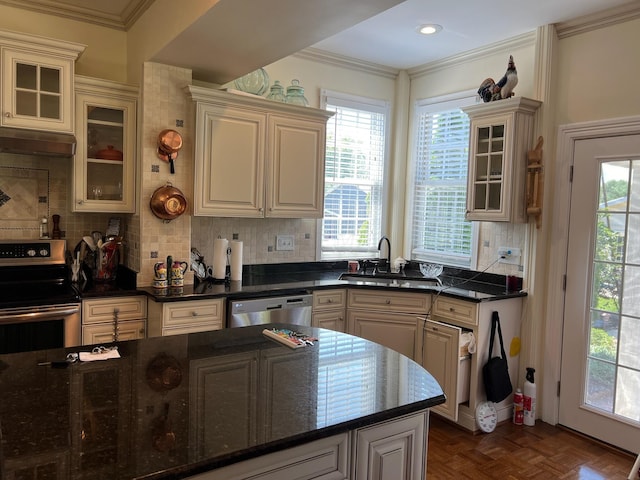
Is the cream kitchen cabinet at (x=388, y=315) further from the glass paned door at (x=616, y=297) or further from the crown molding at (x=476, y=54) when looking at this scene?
the crown molding at (x=476, y=54)

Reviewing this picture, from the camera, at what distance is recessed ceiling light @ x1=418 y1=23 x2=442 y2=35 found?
3.56 m

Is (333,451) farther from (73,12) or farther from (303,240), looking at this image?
(73,12)

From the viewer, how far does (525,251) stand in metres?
3.62

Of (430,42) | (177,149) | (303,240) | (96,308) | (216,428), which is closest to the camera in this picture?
(216,428)

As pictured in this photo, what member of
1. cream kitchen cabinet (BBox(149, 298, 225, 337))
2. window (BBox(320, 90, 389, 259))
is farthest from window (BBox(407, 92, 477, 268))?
cream kitchen cabinet (BBox(149, 298, 225, 337))

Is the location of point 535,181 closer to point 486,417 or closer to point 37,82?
point 486,417

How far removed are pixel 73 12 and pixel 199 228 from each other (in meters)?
1.74

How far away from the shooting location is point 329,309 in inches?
145

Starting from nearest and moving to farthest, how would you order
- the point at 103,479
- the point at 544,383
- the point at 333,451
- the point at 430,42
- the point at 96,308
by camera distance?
1. the point at 103,479
2. the point at 333,451
3. the point at 96,308
4. the point at 544,383
5. the point at 430,42

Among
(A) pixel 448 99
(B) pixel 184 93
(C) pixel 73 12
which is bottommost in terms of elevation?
(B) pixel 184 93

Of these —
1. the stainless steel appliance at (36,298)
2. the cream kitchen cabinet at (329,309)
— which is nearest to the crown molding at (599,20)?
the cream kitchen cabinet at (329,309)

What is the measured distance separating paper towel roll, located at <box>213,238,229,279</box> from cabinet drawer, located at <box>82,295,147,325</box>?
581 millimetres

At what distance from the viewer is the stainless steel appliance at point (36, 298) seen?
8.75ft

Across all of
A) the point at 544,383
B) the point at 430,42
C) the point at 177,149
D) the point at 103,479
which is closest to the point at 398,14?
the point at 430,42
